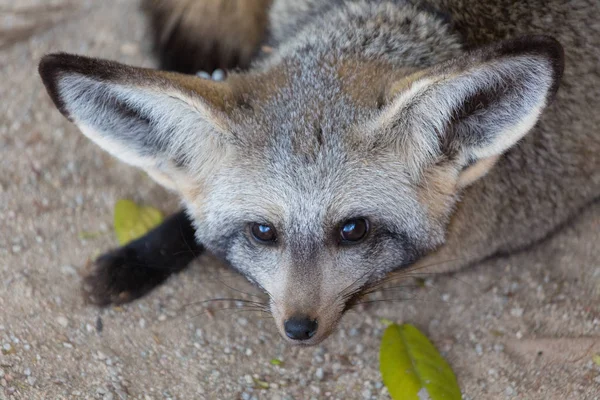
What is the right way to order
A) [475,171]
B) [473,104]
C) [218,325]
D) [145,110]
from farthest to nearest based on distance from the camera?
1. [218,325]
2. [475,171]
3. [145,110]
4. [473,104]

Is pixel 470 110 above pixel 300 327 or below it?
above

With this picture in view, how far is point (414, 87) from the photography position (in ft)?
8.39

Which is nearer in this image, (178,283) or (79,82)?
(79,82)

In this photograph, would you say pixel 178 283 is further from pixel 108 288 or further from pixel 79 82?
pixel 79 82

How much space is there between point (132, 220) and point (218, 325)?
0.83 m

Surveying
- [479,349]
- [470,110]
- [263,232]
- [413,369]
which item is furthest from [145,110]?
[479,349]

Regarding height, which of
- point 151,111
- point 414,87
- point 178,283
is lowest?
point 178,283

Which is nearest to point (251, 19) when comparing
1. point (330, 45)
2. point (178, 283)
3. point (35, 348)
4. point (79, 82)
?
point (330, 45)

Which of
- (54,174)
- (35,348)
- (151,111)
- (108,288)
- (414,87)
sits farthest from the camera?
(54,174)

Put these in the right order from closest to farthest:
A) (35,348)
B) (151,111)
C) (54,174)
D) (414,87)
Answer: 1. (414,87)
2. (151,111)
3. (35,348)
4. (54,174)

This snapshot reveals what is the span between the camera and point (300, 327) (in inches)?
106

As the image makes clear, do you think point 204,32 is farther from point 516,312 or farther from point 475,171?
point 516,312

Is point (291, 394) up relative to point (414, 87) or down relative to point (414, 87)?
down

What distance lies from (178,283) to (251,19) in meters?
1.70
